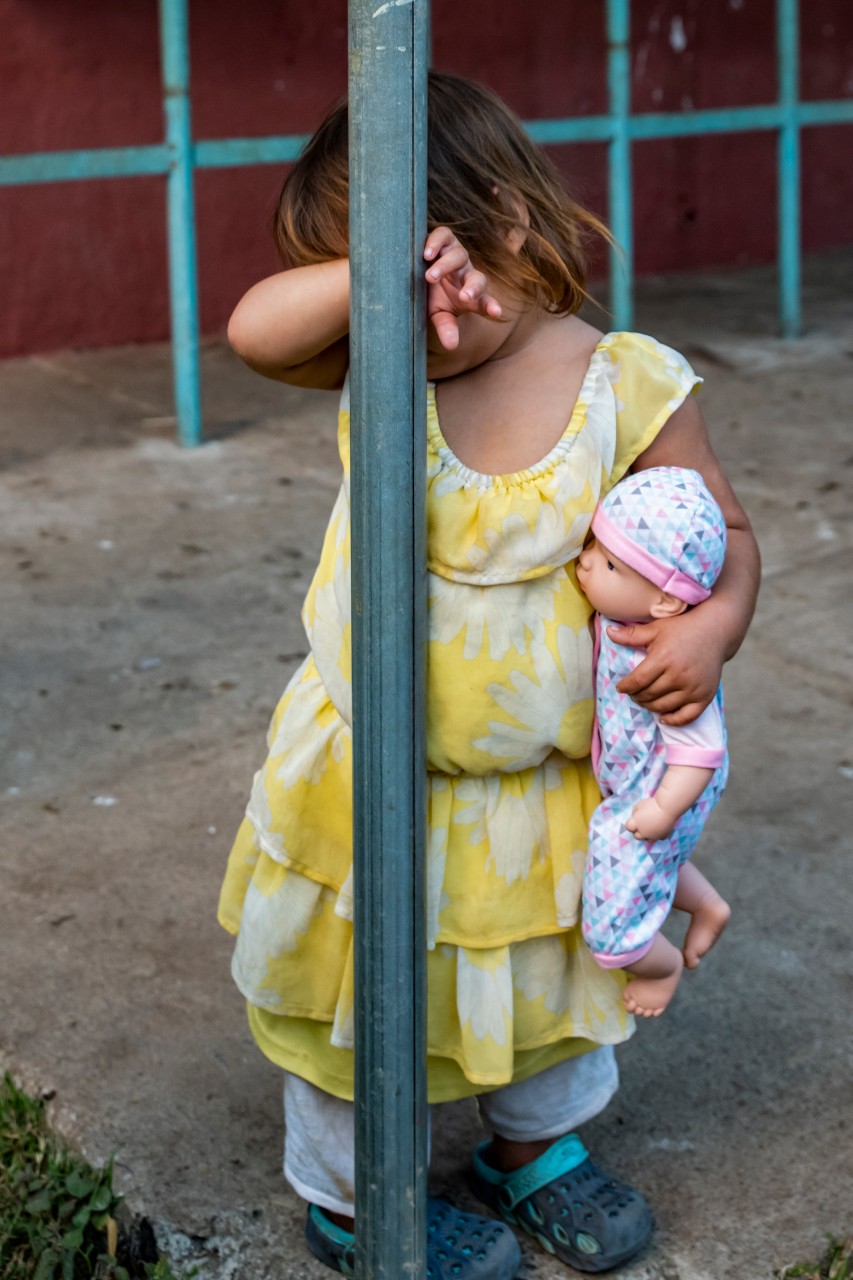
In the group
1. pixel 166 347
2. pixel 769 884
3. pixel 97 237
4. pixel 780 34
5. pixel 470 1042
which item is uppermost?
pixel 780 34

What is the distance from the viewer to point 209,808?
2.74 m

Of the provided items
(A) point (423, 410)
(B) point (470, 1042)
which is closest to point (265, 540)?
(B) point (470, 1042)

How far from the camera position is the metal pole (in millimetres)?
1210

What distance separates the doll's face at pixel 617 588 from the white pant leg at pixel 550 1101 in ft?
1.76

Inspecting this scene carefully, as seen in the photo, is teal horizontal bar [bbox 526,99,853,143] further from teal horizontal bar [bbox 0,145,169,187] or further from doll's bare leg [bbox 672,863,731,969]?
doll's bare leg [bbox 672,863,731,969]

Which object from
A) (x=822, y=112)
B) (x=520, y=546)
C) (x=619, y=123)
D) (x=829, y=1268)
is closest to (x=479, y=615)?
(x=520, y=546)

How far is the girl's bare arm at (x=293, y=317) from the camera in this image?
1.43 meters

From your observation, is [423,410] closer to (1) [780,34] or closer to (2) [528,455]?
(2) [528,455]

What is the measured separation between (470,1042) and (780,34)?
4.60m

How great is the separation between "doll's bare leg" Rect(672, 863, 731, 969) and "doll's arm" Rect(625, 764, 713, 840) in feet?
0.62

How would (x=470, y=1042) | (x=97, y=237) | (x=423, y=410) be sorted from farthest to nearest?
(x=97, y=237) → (x=470, y=1042) → (x=423, y=410)

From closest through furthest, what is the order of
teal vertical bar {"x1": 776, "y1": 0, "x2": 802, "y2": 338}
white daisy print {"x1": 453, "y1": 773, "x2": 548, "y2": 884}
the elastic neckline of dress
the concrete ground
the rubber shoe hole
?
the elastic neckline of dress < white daisy print {"x1": 453, "y1": 773, "x2": 548, "y2": 884} < the rubber shoe hole < the concrete ground < teal vertical bar {"x1": 776, "y1": 0, "x2": 802, "y2": 338}

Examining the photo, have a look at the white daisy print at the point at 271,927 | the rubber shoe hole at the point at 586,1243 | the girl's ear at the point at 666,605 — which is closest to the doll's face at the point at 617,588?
the girl's ear at the point at 666,605

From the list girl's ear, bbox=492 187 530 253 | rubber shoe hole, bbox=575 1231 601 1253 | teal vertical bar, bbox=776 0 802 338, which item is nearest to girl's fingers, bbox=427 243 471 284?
girl's ear, bbox=492 187 530 253
